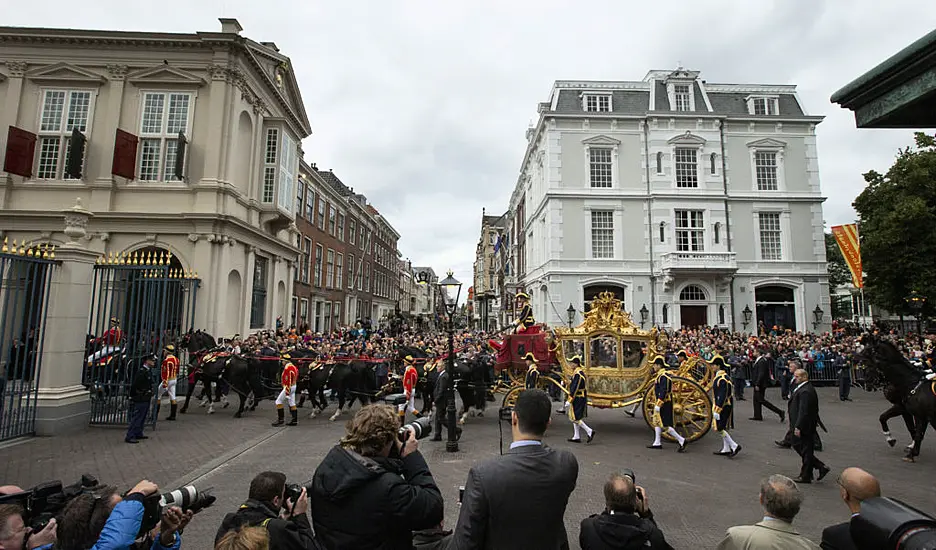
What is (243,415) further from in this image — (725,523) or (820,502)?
(820,502)

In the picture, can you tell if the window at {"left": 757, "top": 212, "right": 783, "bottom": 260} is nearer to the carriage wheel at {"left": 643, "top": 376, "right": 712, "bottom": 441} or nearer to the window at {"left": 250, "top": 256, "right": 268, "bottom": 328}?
the carriage wheel at {"left": 643, "top": 376, "right": 712, "bottom": 441}

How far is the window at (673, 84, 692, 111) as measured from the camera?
28812mm

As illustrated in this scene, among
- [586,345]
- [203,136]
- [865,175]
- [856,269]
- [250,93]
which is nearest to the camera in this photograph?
[586,345]

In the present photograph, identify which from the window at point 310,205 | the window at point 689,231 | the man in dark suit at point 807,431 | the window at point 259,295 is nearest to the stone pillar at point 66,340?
the window at point 259,295

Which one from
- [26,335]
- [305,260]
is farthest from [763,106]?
[26,335]

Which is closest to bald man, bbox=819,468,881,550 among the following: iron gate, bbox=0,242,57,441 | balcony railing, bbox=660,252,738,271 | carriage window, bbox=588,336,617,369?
carriage window, bbox=588,336,617,369

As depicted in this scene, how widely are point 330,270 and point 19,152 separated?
20.7 metres

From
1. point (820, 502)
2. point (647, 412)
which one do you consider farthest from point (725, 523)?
point (647, 412)

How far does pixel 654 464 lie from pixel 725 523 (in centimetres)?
241

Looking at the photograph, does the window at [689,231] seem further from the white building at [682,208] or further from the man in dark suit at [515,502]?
the man in dark suit at [515,502]

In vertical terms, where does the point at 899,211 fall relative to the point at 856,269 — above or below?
above

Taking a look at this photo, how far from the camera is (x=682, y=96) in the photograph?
29.0m

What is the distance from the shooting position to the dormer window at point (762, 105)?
29.2 meters

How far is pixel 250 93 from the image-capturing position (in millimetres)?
18703
